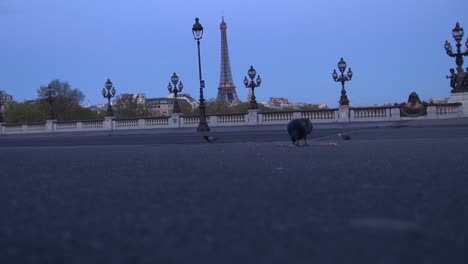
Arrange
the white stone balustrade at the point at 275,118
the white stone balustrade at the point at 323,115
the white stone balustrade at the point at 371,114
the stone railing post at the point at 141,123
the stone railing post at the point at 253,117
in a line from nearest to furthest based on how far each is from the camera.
A: the white stone balustrade at the point at 371,114 < the white stone balustrade at the point at 323,115 < the white stone balustrade at the point at 275,118 < the stone railing post at the point at 253,117 < the stone railing post at the point at 141,123

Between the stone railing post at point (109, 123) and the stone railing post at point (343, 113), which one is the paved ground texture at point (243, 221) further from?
the stone railing post at point (109, 123)

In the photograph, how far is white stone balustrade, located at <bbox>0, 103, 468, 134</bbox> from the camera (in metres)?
37.3

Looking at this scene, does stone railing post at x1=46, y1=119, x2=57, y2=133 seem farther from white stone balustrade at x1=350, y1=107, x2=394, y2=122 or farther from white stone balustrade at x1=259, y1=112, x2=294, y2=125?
white stone balustrade at x1=350, y1=107, x2=394, y2=122

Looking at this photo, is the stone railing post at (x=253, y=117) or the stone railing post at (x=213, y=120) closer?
the stone railing post at (x=253, y=117)

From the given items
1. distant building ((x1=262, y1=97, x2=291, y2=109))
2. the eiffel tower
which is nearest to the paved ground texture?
the eiffel tower

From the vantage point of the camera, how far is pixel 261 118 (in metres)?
41.2

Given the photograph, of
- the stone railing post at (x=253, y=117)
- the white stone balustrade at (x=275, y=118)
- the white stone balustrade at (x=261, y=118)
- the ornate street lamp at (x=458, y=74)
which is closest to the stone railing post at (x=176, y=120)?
the white stone balustrade at (x=261, y=118)

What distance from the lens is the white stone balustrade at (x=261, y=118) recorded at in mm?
37312

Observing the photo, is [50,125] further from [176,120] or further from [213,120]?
[213,120]

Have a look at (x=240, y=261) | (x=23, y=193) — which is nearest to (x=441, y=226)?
(x=240, y=261)

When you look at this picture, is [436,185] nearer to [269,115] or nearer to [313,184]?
[313,184]

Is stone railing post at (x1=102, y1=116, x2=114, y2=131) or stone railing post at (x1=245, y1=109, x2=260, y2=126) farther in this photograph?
stone railing post at (x1=102, y1=116, x2=114, y2=131)

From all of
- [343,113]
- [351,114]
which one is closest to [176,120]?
[343,113]

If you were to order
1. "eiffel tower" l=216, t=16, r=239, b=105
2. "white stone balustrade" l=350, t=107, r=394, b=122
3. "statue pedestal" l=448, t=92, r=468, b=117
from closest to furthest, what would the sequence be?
"statue pedestal" l=448, t=92, r=468, b=117 < "white stone balustrade" l=350, t=107, r=394, b=122 < "eiffel tower" l=216, t=16, r=239, b=105
